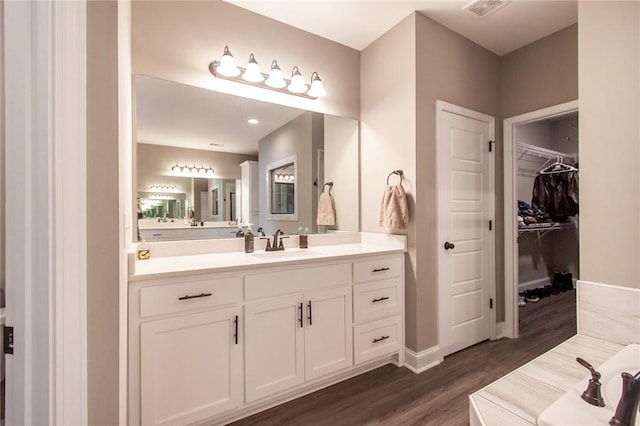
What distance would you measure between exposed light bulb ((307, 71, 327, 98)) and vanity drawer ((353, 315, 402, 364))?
6.00 ft

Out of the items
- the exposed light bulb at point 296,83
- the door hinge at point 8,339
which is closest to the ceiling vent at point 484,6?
the exposed light bulb at point 296,83

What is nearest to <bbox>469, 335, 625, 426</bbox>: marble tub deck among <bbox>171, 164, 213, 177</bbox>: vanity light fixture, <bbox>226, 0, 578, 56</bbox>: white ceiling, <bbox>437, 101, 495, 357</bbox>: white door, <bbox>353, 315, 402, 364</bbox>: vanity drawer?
<bbox>353, 315, 402, 364</bbox>: vanity drawer

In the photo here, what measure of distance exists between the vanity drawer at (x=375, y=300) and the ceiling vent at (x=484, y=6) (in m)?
2.11

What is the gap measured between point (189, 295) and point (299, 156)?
149 cm

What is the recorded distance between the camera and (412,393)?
1.95 metres

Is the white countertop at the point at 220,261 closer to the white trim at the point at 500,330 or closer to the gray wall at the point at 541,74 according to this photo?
the white trim at the point at 500,330

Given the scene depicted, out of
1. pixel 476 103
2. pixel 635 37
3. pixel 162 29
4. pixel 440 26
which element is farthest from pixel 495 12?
pixel 162 29

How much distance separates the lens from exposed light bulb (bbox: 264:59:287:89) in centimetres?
221

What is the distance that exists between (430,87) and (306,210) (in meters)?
1.40

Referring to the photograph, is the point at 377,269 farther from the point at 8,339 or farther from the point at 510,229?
the point at 8,339

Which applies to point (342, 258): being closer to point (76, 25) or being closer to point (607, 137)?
point (607, 137)

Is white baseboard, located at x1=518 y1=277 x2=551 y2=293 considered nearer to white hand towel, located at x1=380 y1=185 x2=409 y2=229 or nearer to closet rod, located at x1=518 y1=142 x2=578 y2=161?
closet rod, located at x1=518 y1=142 x2=578 y2=161

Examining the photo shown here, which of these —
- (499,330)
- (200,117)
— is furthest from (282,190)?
(499,330)

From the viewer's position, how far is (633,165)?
1.13 metres
